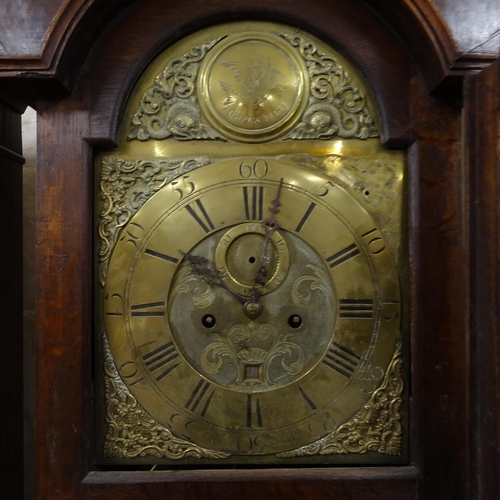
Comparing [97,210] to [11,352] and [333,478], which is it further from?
[333,478]

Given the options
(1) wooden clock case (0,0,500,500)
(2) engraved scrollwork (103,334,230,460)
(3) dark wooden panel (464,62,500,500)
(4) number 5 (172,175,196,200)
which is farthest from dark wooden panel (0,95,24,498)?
(3) dark wooden panel (464,62,500,500)

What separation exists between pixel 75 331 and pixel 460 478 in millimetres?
976

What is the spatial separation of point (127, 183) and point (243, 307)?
43cm

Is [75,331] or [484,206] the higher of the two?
[484,206]

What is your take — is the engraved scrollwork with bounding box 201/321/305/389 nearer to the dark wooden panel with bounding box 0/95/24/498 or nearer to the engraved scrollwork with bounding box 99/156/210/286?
the engraved scrollwork with bounding box 99/156/210/286

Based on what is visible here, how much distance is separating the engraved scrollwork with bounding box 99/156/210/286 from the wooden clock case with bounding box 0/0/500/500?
0.05 meters

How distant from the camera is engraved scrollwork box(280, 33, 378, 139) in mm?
1335

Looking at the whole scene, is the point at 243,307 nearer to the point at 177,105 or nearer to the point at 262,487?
the point at 262,487

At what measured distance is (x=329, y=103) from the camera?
1.34 meters

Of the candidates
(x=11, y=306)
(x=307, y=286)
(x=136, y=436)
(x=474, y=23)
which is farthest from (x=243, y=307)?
(x=474, y=23)

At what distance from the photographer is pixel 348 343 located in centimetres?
130

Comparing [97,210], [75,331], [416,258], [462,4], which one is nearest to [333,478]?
[416,258]

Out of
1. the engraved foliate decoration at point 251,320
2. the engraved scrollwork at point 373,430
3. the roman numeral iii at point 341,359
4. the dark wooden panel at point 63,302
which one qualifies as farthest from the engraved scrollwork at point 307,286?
the dark wooden panel at point 63,302

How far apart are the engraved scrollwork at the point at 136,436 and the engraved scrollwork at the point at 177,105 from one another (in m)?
0.65
